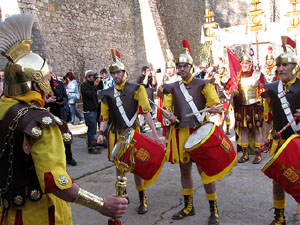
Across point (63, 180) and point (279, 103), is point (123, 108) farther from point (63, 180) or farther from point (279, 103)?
point (63, 180)

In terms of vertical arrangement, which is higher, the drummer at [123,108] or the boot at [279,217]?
the drummer at [123,108]

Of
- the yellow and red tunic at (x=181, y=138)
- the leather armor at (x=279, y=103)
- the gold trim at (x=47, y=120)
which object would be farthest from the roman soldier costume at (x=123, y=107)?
the gold trim at (x=47, y=120)

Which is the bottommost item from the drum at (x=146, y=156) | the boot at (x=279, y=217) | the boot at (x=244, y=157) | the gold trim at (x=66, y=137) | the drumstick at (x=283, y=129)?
the boot at (x=244, y=157)

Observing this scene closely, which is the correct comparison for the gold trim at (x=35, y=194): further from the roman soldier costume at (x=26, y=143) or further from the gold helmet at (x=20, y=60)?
the gold helmet at (x=20, y=60)

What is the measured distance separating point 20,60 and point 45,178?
708 mm

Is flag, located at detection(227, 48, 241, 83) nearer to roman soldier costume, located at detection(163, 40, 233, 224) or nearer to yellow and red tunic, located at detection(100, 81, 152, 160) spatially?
roman soldier costume, located at detection(163, 40, 233, 224)

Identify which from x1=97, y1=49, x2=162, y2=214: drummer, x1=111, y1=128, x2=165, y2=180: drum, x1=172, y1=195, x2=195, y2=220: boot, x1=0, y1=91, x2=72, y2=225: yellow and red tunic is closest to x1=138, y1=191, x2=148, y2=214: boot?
x1=97, y1=49, x2=162, y2=214: drummer

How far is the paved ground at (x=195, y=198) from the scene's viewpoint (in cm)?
374

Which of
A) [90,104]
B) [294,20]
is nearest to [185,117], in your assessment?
[90,104]

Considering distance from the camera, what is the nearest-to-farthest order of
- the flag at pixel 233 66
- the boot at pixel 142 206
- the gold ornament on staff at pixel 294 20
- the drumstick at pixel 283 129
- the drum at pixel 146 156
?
the drumstick at pixel 283 129
the drum at pixel 146 156
the boot at pixel 142 206
the flag at pixel 233 66
the gold ornament on staff at pixel 294 20

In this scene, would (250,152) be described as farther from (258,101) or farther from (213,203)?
(213,203)

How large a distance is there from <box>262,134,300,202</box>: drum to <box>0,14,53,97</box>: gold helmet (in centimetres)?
200

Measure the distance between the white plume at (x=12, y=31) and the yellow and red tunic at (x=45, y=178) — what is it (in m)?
0.34

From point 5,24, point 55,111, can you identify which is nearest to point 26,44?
point 5,24
